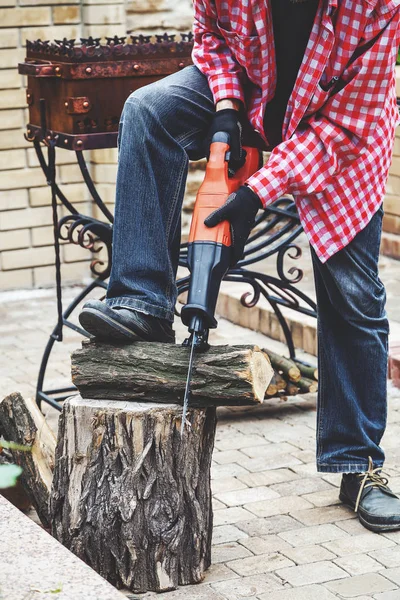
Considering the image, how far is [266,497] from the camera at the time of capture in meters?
4.22

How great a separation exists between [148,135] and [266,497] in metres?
1.46

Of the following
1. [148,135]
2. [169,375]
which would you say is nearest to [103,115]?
[148,135]

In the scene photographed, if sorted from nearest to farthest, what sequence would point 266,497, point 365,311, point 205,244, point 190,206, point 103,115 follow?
point 205,244 → point 365,311 → point 266,497 → point 103,115 → point 190,206

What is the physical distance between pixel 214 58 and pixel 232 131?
321 mm

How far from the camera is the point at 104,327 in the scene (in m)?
3.43

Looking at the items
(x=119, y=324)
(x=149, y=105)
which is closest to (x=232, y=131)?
(x=149, y=105)

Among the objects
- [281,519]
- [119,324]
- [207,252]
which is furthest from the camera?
[281,519]

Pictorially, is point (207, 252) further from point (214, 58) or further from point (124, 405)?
point (214, 58)

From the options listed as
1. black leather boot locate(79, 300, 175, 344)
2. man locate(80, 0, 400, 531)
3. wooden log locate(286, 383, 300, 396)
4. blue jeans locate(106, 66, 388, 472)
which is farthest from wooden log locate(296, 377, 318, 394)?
black leather boot locate(79, 300, 175, 344)

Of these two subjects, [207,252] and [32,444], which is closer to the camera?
[207,252]

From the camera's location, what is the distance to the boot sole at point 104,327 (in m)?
3.40

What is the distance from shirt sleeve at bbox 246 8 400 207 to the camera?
3.50 meters

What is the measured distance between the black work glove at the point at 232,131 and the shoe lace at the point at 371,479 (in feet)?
3.82

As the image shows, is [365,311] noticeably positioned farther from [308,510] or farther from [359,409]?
[308,510]
